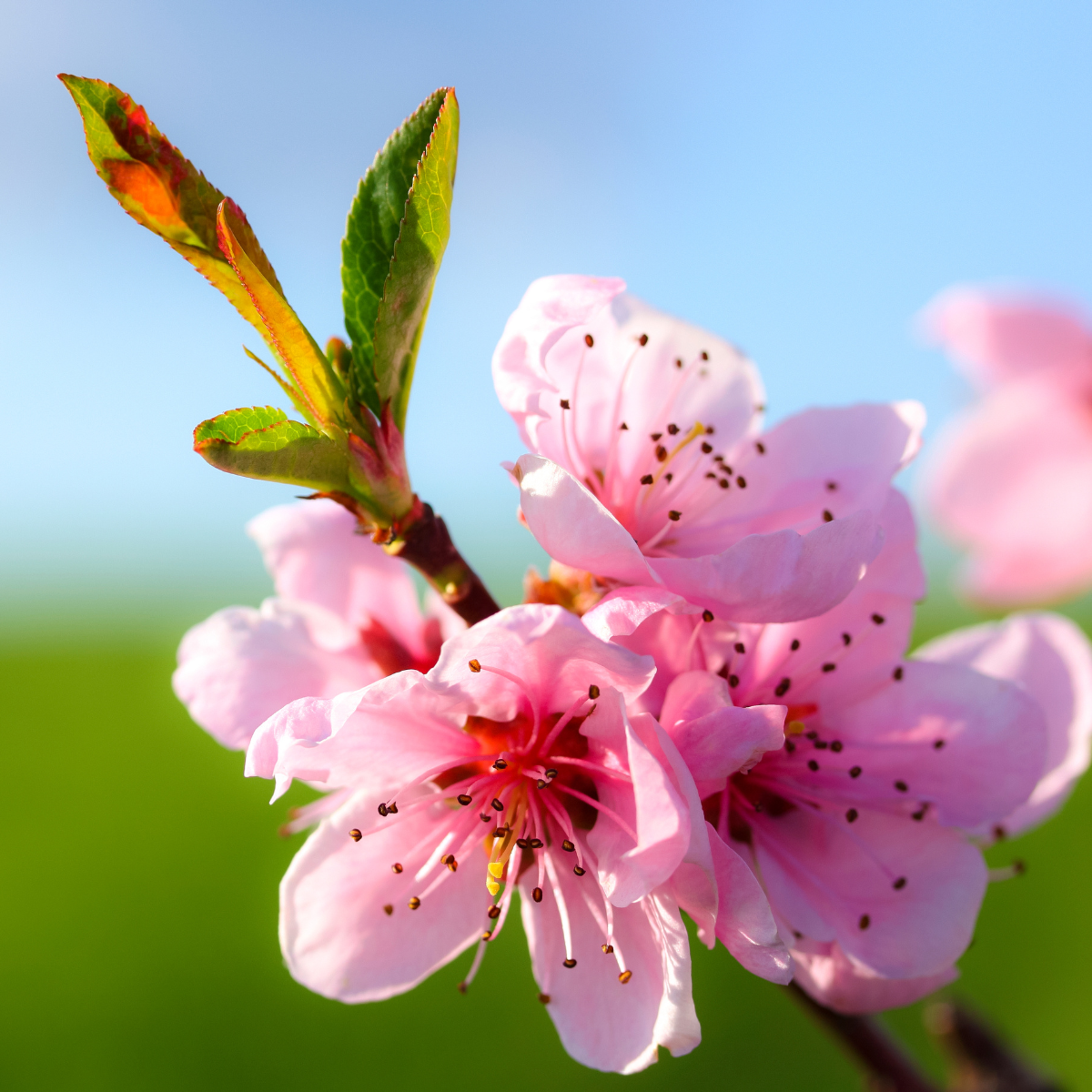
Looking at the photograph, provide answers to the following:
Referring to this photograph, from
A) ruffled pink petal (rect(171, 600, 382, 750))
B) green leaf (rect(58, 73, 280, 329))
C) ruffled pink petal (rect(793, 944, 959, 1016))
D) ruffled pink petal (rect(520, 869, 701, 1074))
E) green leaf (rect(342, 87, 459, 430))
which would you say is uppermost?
green leaf (rect(58, 73, 280, 329))

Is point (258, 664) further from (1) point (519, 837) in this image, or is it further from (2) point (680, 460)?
(2) point (680, 460)

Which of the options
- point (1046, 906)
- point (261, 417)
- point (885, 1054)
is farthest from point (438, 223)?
point (1046, 906)

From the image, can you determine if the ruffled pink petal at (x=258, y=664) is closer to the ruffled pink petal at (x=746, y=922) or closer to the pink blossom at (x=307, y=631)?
the pink blossom at (x=307, y=631)

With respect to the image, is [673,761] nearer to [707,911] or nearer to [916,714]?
[707,911]

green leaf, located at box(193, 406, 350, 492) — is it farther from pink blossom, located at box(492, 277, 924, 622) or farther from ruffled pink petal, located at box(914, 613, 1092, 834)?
ruffled pink petal, located at box(914, 613, 1092, 834)

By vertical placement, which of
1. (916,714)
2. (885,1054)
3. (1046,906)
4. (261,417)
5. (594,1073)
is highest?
(261,417)

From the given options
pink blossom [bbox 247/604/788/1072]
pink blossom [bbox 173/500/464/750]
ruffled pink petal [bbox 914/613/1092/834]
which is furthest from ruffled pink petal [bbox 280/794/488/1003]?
ruffled pink petal [bbox 914/613/1092/834]

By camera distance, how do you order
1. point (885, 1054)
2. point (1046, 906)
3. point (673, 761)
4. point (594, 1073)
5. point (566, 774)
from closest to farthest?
point (673, 761)
point (566, 774)
point (885, 1054)
point (594, 1073)
point (1046, 906)

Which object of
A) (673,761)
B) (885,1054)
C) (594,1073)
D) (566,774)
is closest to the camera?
(673,761)
